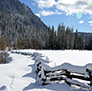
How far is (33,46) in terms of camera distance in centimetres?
6612

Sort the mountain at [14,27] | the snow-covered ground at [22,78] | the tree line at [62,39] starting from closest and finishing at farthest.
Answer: the snow-covered ground at [22,78] < the tree line at [62,39] < the mountain at [14,27]

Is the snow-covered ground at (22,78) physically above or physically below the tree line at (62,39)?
below

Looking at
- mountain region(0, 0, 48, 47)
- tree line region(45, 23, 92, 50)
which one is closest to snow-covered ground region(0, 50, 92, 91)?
mountain region(0, 0, 48, 47)

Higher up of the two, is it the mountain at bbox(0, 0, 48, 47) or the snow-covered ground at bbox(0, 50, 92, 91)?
the mountain at bbox(0, 0, 48, 47)

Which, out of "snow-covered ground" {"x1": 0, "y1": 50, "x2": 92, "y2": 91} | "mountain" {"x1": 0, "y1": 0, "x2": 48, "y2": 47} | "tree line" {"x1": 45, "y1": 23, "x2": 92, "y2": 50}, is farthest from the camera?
"mountain" {"x1": 0, "y1": 0, "x2": 48, "y2": 47}

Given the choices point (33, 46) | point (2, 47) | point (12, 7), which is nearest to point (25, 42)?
point (33, 46)

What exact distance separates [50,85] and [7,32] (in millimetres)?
102707

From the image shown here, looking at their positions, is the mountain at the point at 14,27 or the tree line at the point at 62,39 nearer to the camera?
the tree line at the point at 62,39

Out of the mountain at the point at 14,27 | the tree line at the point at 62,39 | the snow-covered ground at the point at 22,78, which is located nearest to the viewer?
the snow-covered ground at the point at 22,78

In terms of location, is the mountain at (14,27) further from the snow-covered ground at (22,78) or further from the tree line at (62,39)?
the snow-covered ground at (22,78)

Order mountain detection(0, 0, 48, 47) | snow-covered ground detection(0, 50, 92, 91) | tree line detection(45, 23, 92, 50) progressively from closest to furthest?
1. snow-covered ground detection(0, 50, 92, 91)
2. tree line detection(45, 23, 92, 50)
3. mountain detection(0, 0, 48, 47)

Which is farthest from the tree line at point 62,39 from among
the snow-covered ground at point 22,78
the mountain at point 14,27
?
the snow-covered ground at point 22,78

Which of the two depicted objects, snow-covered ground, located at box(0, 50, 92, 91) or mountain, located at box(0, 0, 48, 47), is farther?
mountain, located at box(0, 0, 48, 47)

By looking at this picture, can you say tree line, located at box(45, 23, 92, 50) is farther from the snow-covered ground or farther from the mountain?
the snow-covered ground
